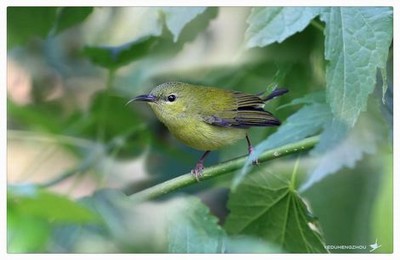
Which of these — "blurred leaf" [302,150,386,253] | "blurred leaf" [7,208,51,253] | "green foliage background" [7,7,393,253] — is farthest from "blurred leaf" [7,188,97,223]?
"blurred leaf" [302,150,386,253]

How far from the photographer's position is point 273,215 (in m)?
1.03

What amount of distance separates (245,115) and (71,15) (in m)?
0.29

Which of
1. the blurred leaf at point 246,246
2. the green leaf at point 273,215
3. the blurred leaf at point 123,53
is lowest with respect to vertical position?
the blurred leaf at point 246,246

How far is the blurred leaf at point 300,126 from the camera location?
3.18 feet

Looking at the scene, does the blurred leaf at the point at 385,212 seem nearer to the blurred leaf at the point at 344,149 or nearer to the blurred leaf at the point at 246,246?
the blurred leaf at the point at 344,149

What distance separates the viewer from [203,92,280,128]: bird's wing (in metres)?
1.01

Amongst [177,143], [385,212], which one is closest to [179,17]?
[177,143]

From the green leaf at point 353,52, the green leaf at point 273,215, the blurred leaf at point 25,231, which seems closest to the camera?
the blurred leaf at point 25,231

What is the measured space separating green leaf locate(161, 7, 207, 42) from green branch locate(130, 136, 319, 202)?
0.63 feet

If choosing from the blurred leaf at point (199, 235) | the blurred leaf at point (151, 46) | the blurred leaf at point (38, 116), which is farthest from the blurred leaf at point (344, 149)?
the blurred leaf at point (38, 116)

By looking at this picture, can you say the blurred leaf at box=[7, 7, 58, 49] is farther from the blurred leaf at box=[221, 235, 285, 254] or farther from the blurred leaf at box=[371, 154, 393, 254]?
the blurred leaf at box=[371, 154, 393, 254]

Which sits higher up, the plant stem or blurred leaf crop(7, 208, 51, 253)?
the plant stem

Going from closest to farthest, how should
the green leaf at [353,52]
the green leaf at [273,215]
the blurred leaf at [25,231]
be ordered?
the blurred leaf at [25,231] < the green leaf at [353,52] < the green leaf at [273,215]

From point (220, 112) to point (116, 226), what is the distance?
0.22m
